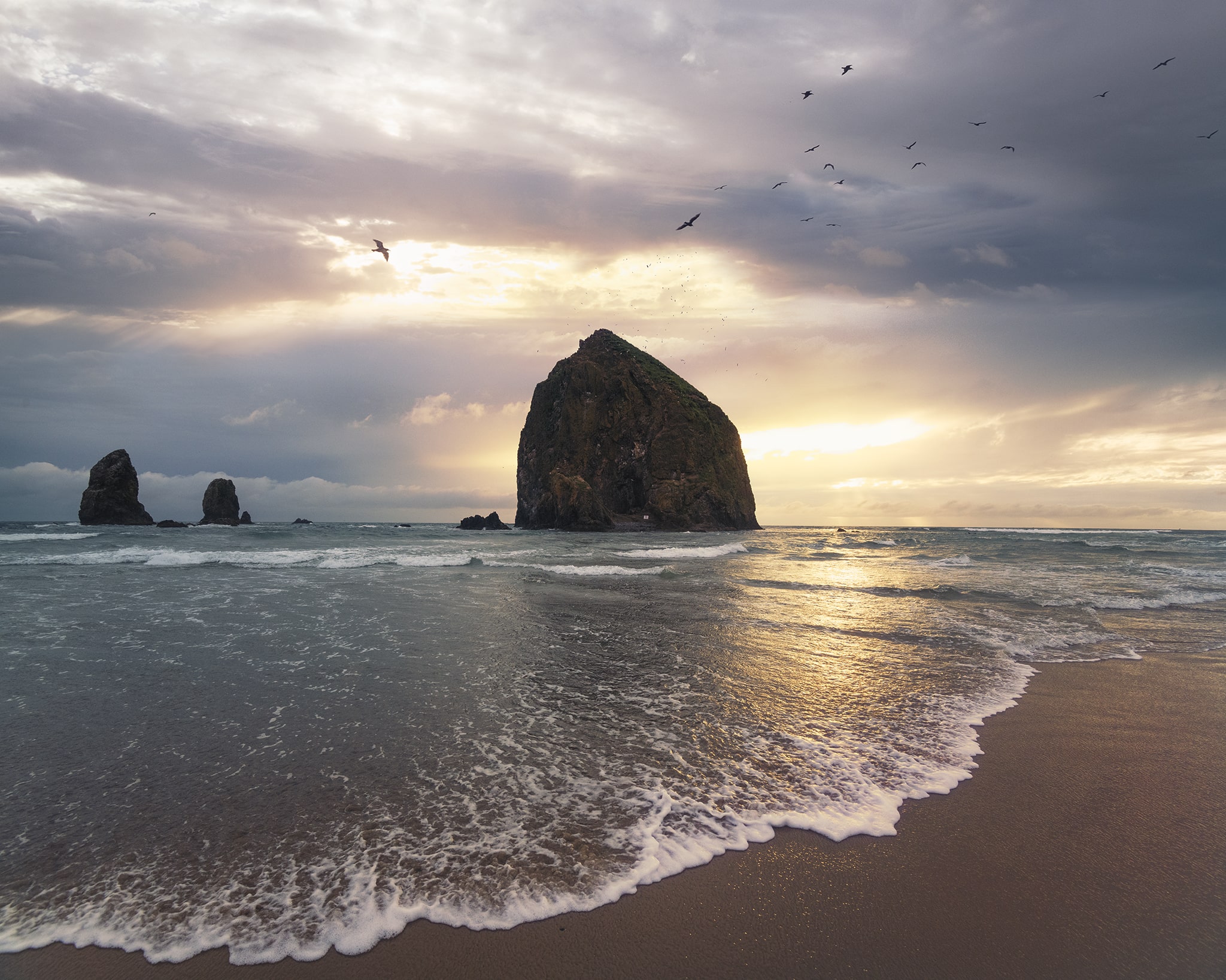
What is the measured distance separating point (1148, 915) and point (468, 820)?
11.4 feet

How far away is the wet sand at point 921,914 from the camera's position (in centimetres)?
251

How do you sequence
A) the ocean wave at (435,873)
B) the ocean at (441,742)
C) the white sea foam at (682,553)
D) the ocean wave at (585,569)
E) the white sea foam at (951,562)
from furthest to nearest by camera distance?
the white sea foam at (682,553) → the white sea foam at (951,562) → the ocean wave at (585,569) → the ocean at (441,742) → the ocean wave at (435,873)

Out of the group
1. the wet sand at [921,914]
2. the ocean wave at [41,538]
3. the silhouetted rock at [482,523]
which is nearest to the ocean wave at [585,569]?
the wet sand at [921,914]

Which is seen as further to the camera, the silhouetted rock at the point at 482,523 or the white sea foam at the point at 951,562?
the silhouetted rock at the point at 482,523

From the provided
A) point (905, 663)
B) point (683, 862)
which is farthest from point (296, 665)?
point (905, 663)

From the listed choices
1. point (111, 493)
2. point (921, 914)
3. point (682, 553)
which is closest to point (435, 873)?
point (921, 914)

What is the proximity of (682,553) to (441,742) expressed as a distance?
90.1 ft

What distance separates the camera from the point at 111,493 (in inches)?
2477

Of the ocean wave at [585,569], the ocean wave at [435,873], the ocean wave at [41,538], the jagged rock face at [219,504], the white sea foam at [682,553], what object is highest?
the jagged rock face at [219,504]

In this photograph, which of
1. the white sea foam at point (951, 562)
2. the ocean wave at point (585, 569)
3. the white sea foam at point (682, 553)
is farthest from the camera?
the white sea foam at point (682, 553)

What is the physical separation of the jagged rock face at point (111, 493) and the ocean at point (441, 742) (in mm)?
62555

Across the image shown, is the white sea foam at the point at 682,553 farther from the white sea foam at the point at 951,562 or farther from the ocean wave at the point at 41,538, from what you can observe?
the ocean wave at the point at 41,538

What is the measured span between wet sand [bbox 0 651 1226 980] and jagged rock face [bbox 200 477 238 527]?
8470cm

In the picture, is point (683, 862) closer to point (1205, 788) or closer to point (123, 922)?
point (123, 922)
